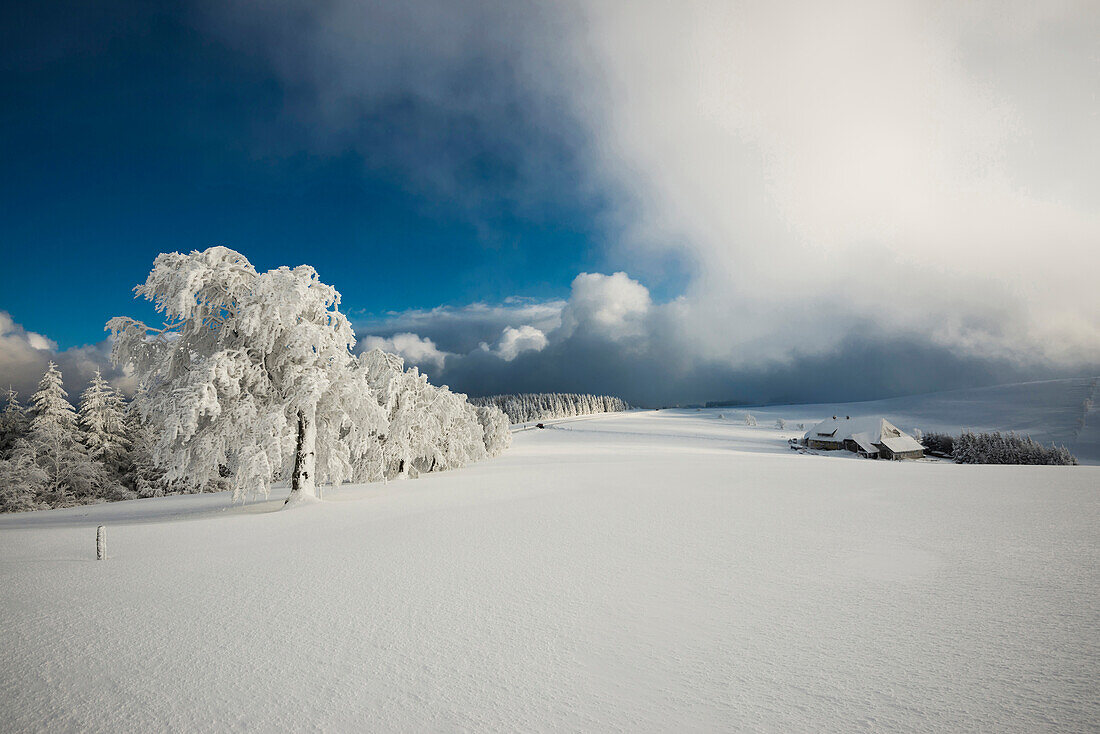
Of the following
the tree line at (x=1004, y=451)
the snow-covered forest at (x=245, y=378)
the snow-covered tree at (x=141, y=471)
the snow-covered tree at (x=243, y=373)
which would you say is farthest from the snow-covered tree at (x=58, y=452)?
the tree line at (x=1004, y=451)

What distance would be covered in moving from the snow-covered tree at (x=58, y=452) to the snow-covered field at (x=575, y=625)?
30.1 metres

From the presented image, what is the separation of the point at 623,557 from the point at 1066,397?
13854cm

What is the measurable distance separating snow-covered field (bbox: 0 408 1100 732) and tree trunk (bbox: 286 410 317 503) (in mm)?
5550

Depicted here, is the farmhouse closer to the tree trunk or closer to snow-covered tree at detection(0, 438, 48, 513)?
the tree trunk

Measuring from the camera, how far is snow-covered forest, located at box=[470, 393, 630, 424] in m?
157

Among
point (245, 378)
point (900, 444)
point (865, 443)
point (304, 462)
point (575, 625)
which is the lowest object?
point (900, 444)

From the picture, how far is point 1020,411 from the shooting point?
88.9 metres

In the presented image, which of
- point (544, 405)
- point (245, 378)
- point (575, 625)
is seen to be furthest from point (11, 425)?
point (544, 405)

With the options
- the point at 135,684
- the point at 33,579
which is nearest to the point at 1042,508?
the point at 135,684

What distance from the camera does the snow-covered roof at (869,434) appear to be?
54.9 meters

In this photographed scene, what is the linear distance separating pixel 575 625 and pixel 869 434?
66.5 metres

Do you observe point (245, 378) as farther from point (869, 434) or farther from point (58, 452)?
point (869, 434)

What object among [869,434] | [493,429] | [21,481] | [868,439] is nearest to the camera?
[21,481]

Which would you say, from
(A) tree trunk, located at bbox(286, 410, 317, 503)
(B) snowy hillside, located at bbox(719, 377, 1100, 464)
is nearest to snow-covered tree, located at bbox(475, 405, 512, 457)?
(A) tree trunk, located at bbox(286, 410, 317, 503)
